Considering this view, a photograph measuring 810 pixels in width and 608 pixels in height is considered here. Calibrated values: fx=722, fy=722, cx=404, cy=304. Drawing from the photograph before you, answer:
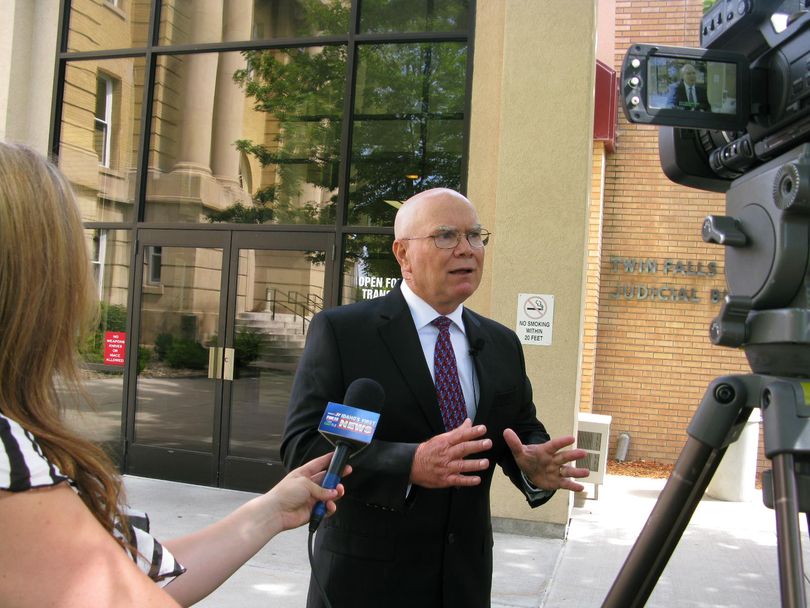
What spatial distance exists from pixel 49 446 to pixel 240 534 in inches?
24.1

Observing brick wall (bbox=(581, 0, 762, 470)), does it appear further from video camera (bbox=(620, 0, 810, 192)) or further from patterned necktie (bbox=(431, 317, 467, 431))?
video camera (bbox=(620, 0, 810, 192))

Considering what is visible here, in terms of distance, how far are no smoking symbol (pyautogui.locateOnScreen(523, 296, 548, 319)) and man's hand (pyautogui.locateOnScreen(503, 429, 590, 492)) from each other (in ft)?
12.5

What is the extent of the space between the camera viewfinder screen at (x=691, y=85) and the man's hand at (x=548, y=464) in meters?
0.98

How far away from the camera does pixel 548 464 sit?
2.17m

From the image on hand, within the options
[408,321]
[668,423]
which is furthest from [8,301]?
[668,423]

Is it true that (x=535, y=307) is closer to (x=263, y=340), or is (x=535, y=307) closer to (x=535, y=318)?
(x=535, y=318)

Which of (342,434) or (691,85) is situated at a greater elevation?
(691,85)

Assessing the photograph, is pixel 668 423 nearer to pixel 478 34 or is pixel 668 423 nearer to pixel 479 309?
pixel 479 309

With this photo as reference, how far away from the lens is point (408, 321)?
2367mm

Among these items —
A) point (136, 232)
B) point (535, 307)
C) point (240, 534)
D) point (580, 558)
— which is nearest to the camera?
point (240, 534)

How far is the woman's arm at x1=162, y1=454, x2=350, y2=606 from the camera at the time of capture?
1500mm

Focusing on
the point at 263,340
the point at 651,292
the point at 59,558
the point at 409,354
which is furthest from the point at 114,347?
the point at 59,558

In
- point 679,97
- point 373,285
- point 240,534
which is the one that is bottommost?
point 240,534

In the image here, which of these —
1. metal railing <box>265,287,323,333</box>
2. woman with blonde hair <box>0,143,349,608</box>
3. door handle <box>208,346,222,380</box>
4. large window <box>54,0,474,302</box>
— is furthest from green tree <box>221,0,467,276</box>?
woman with blonde hair <box>0,143,349,608</box>
